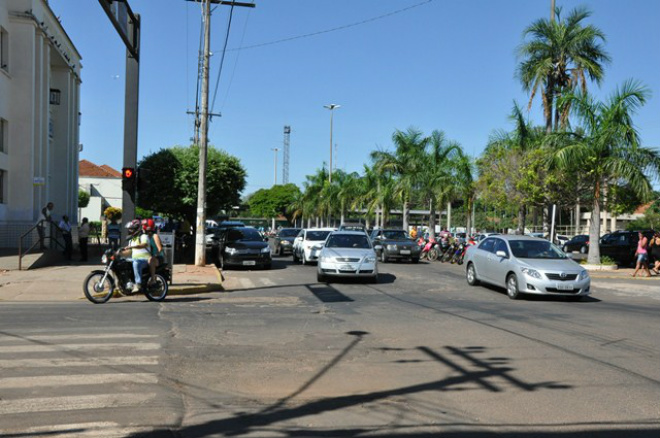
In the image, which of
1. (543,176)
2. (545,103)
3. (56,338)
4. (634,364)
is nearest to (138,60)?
(56,338)

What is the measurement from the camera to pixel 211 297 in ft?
45.0

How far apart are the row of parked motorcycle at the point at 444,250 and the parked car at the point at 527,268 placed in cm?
992

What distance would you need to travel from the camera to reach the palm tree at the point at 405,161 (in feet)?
121

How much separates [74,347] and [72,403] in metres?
2.52

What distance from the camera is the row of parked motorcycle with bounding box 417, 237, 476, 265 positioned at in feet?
89.4

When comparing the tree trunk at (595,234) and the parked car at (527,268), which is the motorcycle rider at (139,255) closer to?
the parked car at (527,268)

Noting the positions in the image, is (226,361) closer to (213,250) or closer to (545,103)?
(213,250)

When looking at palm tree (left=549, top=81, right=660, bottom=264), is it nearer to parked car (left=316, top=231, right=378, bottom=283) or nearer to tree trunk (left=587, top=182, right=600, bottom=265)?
tree trunk (left=587, top=182, right=600, bottom=265)

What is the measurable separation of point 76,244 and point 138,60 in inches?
662

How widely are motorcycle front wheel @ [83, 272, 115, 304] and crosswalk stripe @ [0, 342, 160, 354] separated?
167 inches

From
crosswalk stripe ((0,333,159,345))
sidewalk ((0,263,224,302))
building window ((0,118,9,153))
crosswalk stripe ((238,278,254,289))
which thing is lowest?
crosswalk stripe ((238,278,254,289))

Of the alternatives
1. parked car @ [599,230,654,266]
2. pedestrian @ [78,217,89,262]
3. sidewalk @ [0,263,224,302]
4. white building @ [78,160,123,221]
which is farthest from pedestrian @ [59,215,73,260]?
white building @ [78,160,123,221]

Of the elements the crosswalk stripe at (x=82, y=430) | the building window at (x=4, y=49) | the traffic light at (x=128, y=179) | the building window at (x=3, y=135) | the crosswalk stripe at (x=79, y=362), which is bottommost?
the crosswalk stripe at (x=79, y=362)

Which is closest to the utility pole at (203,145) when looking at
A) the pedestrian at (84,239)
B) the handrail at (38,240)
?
the pedestrian at (84,239)
